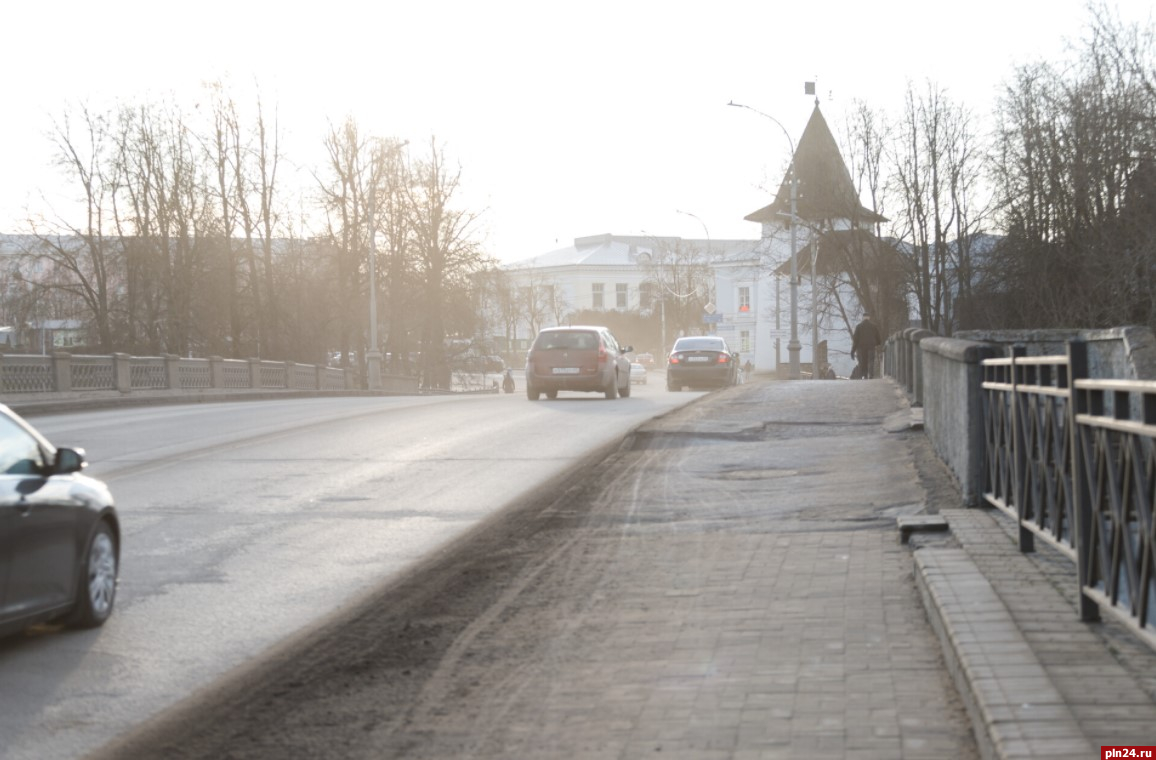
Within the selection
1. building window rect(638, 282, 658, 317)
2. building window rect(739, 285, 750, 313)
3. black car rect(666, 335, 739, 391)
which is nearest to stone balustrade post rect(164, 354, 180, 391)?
black car rect(666, 335, 739, 391)

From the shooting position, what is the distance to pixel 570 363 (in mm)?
29484

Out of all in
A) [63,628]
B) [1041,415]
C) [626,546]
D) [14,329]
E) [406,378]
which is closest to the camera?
[1041,415]

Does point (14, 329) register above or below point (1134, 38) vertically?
below

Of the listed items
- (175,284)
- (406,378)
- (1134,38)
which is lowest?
(406,378)

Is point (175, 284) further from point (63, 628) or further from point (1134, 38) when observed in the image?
point (63, 628)

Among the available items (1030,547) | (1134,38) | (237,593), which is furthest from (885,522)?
(1134,38)

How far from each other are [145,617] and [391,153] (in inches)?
2077

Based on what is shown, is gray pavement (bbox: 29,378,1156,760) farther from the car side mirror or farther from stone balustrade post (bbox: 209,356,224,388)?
stone balustrade post (bbox: 209,356,224,388)

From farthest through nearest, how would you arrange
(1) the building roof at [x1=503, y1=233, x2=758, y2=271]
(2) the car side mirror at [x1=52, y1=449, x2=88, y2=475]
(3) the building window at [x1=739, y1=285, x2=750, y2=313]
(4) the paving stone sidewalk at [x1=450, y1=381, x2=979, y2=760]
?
(1) the building roof at [x1=503, y1=233, x2=758, y2=271] < (3) the building window at [x1=739, y1=285, x2=750, y2=313] < (2) the car side mirror at [x1=52, y1=449, x2=88, y2=475] < (4) the paving stone sidewalk at [x1=450, y1=381, x2=979, y2=760]

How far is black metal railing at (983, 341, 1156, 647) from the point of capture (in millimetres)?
4844

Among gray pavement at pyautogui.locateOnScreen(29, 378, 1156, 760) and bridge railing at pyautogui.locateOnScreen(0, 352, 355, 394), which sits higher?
bridge railing at pyautogui.locateOnScreen(0, 352, 355, 394)

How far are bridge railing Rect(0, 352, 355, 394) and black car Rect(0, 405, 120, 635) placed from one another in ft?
78.2

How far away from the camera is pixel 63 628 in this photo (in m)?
7.54

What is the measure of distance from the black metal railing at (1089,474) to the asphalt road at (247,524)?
12.4 feet
